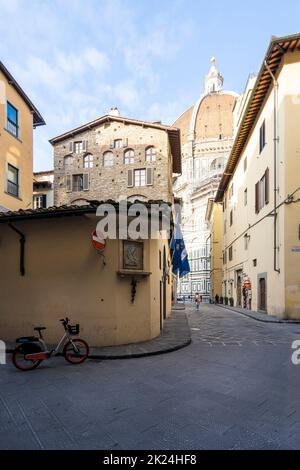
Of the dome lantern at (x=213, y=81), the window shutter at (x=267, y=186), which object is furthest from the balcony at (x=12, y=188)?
the dome lantern at (x=213, y=81)

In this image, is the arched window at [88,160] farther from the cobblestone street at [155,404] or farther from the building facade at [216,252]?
the cobblestone street at [155,404]

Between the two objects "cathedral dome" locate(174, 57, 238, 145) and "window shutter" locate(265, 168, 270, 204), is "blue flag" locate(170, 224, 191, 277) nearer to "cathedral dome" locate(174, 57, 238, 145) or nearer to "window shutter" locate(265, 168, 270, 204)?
"window shutter" locate(265, 168, 270, 204)

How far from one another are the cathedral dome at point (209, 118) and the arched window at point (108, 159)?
57.7 metres

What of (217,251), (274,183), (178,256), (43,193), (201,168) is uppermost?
(201,168)

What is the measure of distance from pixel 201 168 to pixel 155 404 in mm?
75694

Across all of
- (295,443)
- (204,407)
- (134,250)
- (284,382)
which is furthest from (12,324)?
(295,443)

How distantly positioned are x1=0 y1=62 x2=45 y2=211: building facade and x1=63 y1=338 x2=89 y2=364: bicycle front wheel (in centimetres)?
1209

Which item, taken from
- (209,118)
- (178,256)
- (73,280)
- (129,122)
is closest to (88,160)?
(129,122)

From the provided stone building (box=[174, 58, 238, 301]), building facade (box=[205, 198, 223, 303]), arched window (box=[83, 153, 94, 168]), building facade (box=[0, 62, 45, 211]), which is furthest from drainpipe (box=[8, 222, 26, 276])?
stone building (box=[174, 58, 238, 301])

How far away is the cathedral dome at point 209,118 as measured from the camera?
270ft

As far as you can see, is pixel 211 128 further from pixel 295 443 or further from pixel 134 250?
pixel 295 443

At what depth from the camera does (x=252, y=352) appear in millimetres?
8219

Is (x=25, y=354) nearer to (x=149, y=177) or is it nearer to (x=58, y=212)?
(x=58, y=212)

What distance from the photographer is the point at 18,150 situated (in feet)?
63.6
